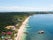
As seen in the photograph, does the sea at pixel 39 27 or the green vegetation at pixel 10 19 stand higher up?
the green vegetation at pixel 10 19

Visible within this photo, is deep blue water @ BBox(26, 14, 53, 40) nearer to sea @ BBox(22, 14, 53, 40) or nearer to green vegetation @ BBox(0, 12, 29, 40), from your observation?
sea @ BBox(22, 14, 53, 40)

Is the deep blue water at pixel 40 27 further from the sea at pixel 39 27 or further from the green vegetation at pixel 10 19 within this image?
the green vegetation at pixel 10 19

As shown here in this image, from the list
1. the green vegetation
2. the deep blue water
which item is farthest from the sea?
the green vegetation

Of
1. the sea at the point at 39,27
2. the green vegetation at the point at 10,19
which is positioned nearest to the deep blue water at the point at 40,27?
the sea at the point at 39,27

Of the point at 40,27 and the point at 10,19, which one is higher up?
the point at 10,19

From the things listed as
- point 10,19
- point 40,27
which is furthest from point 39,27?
point 10,19

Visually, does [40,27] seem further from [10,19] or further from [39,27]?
[10,19]
